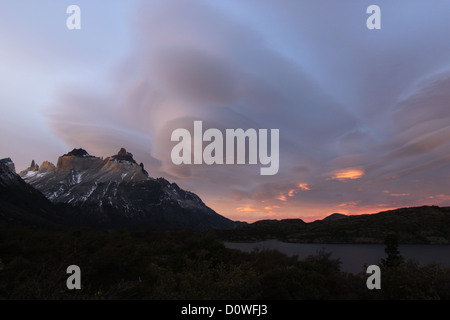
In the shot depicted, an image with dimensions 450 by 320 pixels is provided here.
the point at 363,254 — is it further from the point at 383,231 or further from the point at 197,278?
the point at 197,278

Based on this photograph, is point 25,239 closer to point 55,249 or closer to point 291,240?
point 55,249

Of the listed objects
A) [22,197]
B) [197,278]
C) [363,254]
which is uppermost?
[22,197]

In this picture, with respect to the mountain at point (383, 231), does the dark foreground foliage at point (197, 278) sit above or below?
above

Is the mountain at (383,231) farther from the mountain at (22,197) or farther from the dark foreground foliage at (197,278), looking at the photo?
the dark foreground foliage at (197,278)

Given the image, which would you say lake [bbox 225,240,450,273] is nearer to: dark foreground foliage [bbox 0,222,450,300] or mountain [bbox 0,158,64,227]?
dark foreground foliage [bbox 0,222,450,300]

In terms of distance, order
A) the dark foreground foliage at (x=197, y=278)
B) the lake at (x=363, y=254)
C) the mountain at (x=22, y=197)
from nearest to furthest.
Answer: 1. the dark foreground foliage at (x=197, y=278)
2. the lake at (x=363, y=254)
3. the mountain at (x=22, y=197)

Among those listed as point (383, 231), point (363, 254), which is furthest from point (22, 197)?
point (383, 231)

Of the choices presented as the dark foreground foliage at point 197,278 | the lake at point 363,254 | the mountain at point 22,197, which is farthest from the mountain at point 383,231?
the dark foreground foliage at point 197,278

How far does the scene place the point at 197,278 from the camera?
42.1 ft

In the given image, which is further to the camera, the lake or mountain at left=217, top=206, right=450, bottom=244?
mountain at left=217, top=206, right=450, bottom=244

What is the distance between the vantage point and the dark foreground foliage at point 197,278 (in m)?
11.1

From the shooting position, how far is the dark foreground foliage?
11094 mm

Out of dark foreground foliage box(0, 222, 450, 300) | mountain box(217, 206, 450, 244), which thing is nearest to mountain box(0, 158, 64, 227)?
mountain box(217, 206, 450, 244)

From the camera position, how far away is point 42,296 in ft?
30.8
